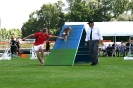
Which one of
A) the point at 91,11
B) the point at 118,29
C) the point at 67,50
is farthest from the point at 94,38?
the point at 91,11

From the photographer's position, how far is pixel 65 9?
120 m

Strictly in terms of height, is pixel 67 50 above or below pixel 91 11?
below

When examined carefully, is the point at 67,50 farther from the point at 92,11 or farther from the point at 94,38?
the point at 92,11

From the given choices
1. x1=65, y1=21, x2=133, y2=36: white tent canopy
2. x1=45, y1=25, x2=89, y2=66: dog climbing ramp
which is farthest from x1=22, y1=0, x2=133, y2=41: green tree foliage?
x1=45, y1=25, x2=89, y2=66: dog climbing ramp

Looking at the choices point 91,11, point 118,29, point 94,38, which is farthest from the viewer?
point 91,11

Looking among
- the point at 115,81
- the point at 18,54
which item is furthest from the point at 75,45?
the point at 18,54

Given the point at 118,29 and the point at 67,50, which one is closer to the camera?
the point at 67,50

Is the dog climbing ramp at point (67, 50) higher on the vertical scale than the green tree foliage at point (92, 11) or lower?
lower

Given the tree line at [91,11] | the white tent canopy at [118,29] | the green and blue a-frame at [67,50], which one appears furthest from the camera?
the tree line at [91,11]

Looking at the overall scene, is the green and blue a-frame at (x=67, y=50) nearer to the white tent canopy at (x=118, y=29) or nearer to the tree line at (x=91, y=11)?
the white tent canopy at (x=118, y=29)

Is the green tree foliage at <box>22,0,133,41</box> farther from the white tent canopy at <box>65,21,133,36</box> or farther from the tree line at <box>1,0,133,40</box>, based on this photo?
the white tent canopy at <box>65,21,133,36</box>

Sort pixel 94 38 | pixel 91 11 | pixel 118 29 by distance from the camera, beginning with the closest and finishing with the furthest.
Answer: pixel 94 38, pixel 118 29, pixel 91 11

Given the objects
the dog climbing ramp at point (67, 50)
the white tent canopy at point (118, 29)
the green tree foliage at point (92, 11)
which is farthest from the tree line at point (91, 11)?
the dog climbing ramp at point (67, 50)

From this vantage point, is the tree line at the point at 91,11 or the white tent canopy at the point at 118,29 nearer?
the white tent canopy at the point at 118,29
